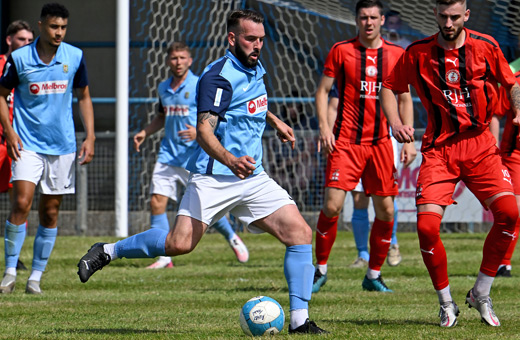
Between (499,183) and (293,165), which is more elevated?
(499,183)

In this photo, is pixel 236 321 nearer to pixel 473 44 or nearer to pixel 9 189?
pixel 473 44

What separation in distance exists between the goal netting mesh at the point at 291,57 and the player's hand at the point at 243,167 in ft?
24.0

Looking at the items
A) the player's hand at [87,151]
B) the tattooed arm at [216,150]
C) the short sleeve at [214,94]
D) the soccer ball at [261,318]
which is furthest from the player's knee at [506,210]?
the player's hand at [87,151]

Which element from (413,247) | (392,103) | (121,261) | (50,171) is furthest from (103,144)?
(392,103)

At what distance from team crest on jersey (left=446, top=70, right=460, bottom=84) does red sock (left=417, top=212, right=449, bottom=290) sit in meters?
0.82

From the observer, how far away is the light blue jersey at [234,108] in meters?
5.40

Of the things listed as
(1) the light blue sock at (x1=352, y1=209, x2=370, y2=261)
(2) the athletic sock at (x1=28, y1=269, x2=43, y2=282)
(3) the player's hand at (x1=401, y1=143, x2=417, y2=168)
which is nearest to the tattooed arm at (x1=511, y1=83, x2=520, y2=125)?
(3) the player's hand at (x1=401, y1=143, x2=417, y2=168)

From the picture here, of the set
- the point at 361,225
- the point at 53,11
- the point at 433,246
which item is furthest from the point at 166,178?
the point at 433,246

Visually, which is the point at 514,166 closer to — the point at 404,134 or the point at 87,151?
the point at 404,134

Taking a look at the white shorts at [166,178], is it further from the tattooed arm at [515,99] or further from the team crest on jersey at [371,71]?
the tattooed arm at [515,99]

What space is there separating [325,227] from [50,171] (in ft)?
7.35

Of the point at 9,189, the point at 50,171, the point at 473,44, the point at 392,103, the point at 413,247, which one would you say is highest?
the point at 473,44

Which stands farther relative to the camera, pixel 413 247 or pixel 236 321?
A: pixel 413 247

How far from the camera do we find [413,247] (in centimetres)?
1193
